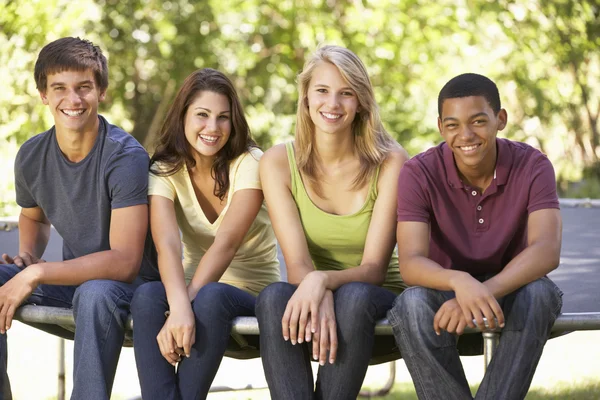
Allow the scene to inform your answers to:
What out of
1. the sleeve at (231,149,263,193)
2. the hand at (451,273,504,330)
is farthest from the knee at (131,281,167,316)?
the hand at (451,273,504,330)

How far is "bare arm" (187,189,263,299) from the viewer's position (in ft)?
8.89

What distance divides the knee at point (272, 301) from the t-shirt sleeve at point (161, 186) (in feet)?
1.81

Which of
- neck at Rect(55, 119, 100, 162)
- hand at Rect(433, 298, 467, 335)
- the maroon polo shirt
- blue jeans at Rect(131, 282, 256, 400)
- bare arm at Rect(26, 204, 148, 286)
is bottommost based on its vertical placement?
blue jeans at Rect(131, 282, 256, 400)

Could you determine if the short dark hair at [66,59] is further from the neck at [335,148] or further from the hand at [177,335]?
the hand at [177,335]

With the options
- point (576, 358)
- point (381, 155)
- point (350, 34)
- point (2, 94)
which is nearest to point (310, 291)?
point (381, 155)

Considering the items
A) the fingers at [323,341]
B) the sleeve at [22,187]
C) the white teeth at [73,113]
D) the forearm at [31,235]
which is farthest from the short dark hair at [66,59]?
the fingers at [323,341]

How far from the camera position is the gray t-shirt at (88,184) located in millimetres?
2830

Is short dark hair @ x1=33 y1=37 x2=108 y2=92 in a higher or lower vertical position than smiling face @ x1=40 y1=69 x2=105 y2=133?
higher

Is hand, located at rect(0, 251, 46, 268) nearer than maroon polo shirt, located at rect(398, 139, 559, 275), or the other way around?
maroon polo shirt, located at rect(398, 139, 559, 275)

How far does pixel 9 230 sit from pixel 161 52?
439 cm

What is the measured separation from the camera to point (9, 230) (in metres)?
4.70

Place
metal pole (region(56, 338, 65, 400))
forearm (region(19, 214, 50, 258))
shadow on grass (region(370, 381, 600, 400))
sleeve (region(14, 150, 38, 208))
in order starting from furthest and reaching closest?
shadow on grass (region(370, 381, 600, 400)) < metal pole (region(56, 338, 65, 400)) < forearm (region(19, 214, 50, 258)) < sleeve (region(14, 150, 38, 208))

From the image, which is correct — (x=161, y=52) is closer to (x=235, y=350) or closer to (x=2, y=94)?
(x=2, y=94)

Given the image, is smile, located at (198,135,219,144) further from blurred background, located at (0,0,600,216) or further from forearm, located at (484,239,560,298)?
blurred background, located at (0,0,600,216)
